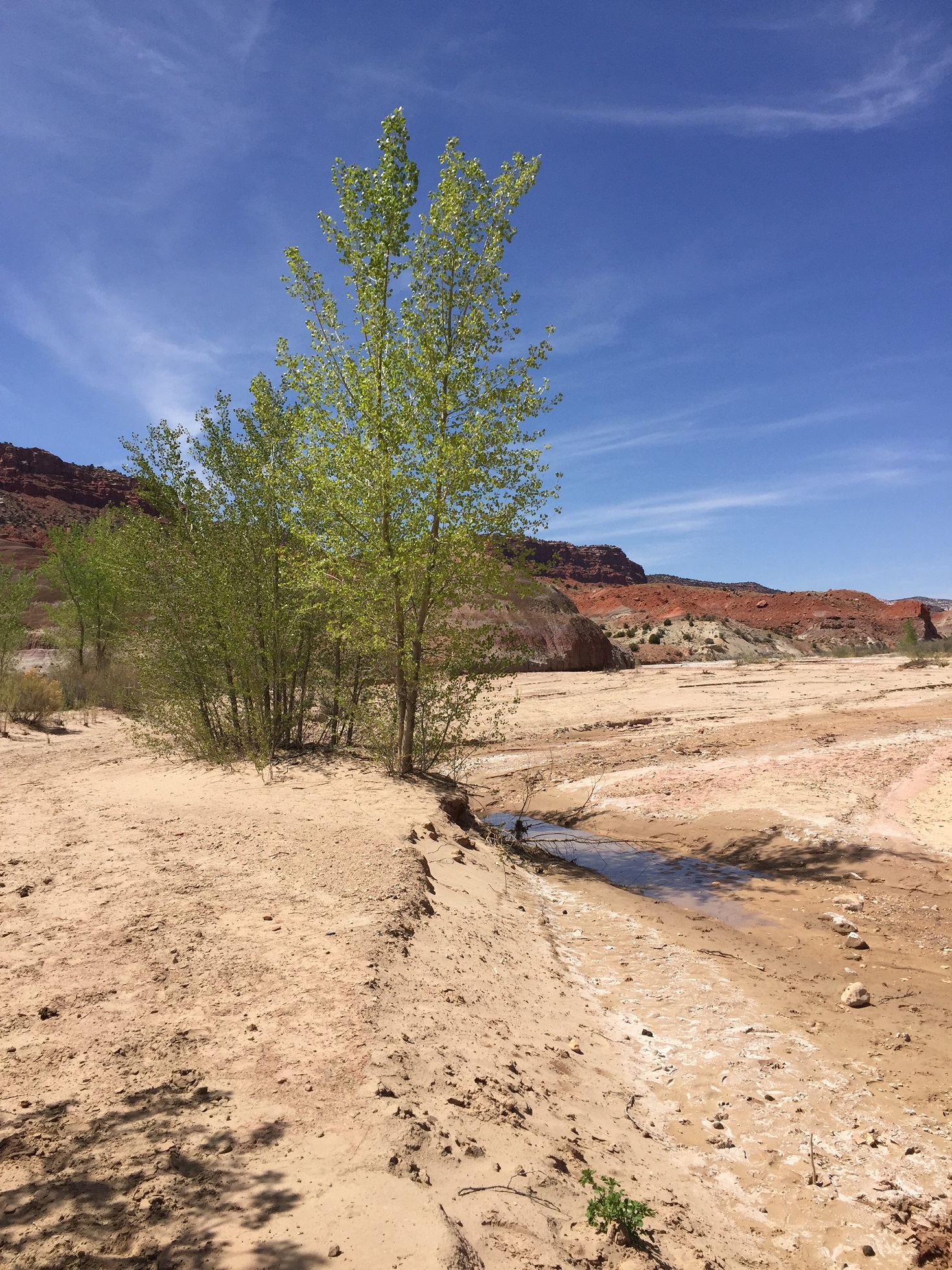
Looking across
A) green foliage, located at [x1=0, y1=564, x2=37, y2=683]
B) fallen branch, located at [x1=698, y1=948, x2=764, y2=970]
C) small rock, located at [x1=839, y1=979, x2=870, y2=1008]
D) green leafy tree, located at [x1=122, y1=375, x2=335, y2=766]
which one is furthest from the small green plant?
green foliage, located at [x1=0, y1=564, x2=37, y2=683]

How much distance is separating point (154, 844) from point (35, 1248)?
5122 mm

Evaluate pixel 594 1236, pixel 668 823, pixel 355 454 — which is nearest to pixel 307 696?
pixel 355 454

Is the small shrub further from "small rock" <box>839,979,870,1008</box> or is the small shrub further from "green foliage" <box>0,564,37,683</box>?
"small rock" <box>839,979,870,1008</box>

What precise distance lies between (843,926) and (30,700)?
19.1 meters

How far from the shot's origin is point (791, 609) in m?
75.0

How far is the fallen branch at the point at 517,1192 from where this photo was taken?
3.00 metres

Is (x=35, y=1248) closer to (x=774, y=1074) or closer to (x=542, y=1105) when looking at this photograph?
(x=542, y=1105)

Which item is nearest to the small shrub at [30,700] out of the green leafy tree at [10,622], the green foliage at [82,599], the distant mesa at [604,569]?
the green leafy tree at [10,622]

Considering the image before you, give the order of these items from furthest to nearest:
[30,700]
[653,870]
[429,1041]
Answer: [30,700]
[653,870]
[429,1041]

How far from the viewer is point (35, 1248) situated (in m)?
2.27

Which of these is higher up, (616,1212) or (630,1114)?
(616,1212)

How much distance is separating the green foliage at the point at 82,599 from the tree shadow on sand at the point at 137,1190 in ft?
77.5

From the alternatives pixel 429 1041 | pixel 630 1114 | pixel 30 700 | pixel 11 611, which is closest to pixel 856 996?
pixel 630 1114

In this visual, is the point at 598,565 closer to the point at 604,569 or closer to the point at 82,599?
the point at 604,569
